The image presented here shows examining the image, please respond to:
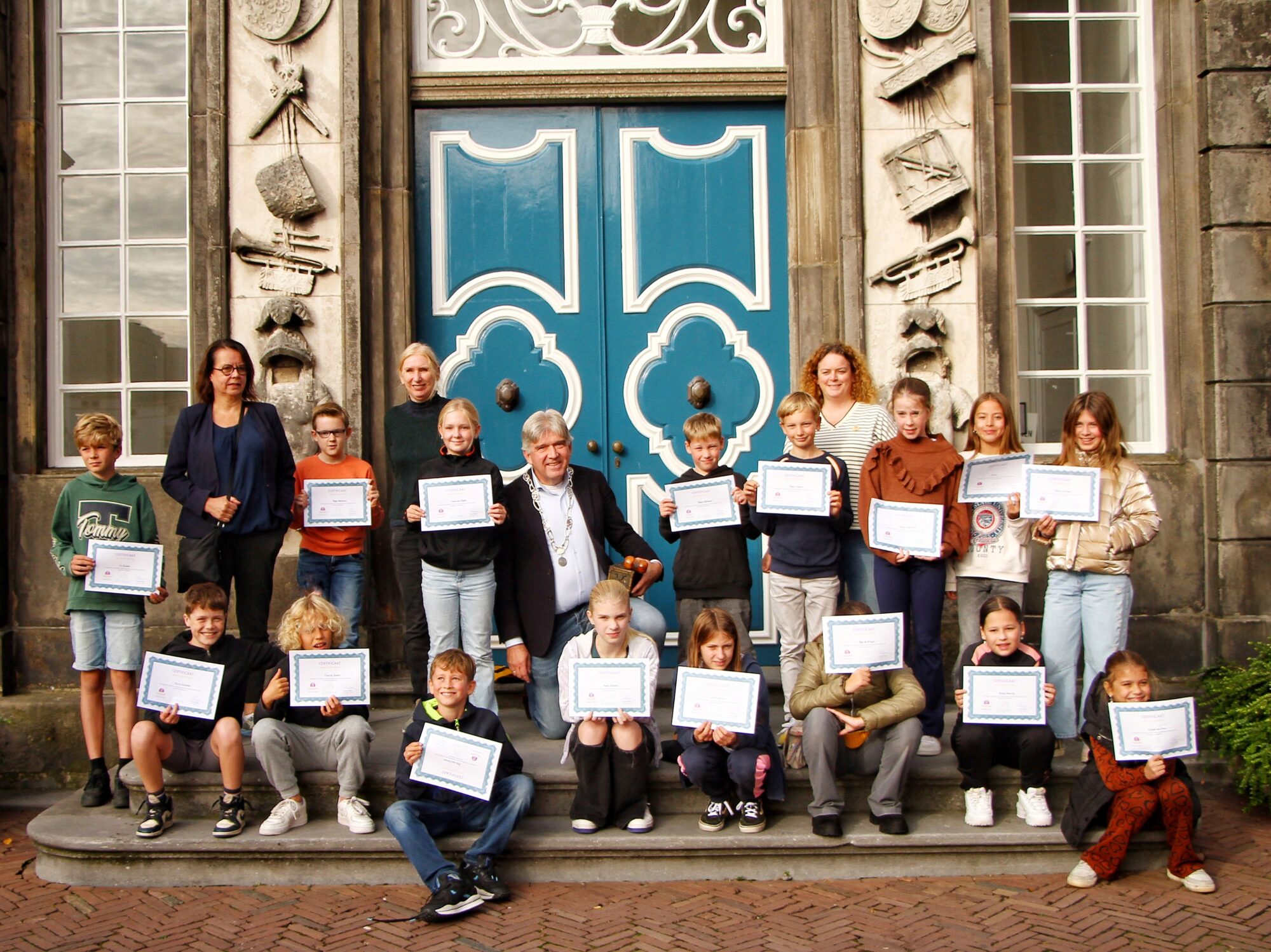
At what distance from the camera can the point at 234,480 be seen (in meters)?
5.61

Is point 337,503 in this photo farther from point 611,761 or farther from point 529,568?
point 611,761

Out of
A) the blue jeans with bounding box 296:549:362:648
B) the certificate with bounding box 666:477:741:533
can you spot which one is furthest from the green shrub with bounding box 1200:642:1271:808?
the blue jeans with bounding box 296:549:362:648

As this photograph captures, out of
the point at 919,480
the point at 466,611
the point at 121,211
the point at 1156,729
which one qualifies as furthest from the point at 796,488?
the point at 121,211

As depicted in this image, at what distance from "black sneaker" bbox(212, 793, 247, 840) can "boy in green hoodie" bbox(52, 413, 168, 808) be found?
0.80 m

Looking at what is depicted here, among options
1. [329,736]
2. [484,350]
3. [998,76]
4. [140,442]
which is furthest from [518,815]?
[998,76]

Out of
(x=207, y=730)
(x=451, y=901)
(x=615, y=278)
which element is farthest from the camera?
(x=615, y=278)

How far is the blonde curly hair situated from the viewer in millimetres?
5105

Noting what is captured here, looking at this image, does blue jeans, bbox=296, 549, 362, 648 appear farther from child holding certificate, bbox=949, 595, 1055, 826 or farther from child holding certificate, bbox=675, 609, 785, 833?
child holding certificate, bbox=949, 595, 1055, 826

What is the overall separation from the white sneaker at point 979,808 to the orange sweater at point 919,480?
43.6 inches

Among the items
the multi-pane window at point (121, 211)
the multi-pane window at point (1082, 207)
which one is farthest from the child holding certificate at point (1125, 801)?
the multi-pane window at point (121, 211)

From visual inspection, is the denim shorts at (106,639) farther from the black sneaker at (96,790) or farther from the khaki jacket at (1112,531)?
the khaki jacket at (1112,531)

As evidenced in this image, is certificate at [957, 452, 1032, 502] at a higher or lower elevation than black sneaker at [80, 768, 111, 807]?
higher

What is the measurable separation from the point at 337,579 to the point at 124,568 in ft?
3.44

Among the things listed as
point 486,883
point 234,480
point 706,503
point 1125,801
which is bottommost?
point 486,883
